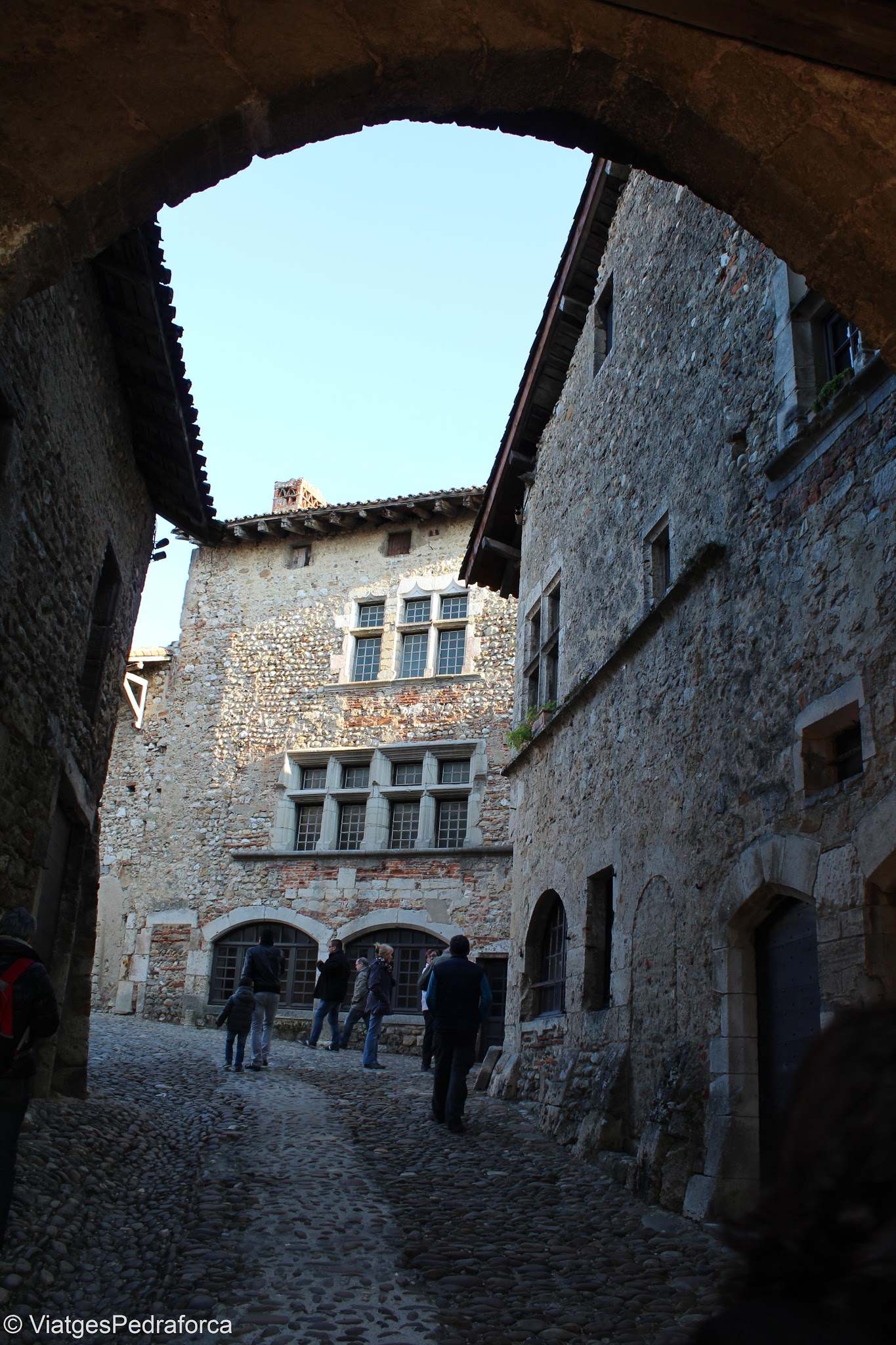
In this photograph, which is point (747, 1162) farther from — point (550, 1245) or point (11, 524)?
point (11, 524)

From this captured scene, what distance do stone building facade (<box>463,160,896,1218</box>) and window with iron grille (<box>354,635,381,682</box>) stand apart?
28.6 feet

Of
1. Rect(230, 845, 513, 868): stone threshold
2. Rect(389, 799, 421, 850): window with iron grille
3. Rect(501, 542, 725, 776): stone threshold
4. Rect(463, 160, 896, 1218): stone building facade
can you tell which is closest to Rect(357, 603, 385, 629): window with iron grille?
Rect(389, 799, 421, 850): window with iron grille

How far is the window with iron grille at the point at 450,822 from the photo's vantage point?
56.7 ft

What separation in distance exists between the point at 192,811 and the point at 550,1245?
15.4m

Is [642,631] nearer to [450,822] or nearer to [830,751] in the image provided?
[830,751]

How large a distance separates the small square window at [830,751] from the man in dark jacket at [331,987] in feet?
28.4

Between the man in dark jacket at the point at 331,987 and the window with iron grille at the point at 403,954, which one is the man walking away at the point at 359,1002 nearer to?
the man in dark jacket at the point at 331,987

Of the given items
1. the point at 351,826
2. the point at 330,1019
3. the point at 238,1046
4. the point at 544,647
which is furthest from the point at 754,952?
the point at 351,826

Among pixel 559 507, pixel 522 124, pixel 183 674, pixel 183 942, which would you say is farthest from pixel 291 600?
pixel 522 124

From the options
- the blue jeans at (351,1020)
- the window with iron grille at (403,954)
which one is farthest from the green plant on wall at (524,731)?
the window with iron grille at (403,954)

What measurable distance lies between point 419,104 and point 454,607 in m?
16.3

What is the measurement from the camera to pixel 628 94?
2633mm

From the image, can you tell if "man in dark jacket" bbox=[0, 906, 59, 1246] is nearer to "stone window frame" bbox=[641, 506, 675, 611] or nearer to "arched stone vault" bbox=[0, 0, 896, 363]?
"arched stone vault" bbox=[0, 0, 896, 363]

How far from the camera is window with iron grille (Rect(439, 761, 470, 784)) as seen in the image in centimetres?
1766
